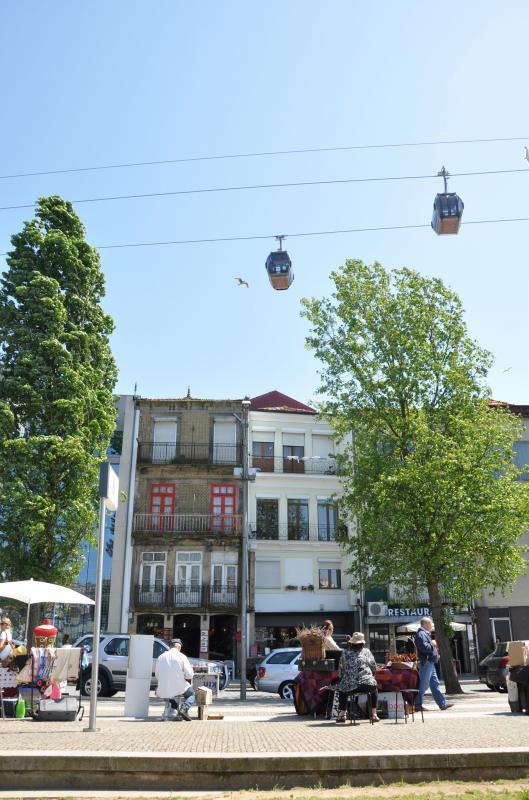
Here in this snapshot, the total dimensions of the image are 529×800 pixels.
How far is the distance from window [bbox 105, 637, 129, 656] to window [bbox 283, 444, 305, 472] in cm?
1930

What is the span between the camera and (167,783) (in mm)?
7219

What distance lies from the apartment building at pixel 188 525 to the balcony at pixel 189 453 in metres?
0.05

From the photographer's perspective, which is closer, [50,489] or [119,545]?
[50,489]

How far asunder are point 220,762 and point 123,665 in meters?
14.3

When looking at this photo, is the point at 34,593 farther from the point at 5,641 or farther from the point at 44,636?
the point at 44,636

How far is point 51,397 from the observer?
79.3ft

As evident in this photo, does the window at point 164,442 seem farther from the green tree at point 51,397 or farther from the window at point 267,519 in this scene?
the green tree at point 51,397

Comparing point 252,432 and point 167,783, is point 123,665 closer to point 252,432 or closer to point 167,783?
point 167,783

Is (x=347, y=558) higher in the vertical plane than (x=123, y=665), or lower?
higher

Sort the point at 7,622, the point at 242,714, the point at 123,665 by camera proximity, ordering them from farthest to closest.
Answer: the point at 123,665 → the point at 242,714 → the point at 7,622

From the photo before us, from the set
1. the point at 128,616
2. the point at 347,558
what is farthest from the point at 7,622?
the point at 347,558

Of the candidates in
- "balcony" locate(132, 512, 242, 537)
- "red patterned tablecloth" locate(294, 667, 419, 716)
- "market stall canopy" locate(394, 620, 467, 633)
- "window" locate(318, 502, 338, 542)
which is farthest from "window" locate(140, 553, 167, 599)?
"red patterned tablecloth" locate(294, 667, 419, 716)

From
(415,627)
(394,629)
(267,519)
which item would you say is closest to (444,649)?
(415,627)

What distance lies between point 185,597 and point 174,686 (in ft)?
79.0
